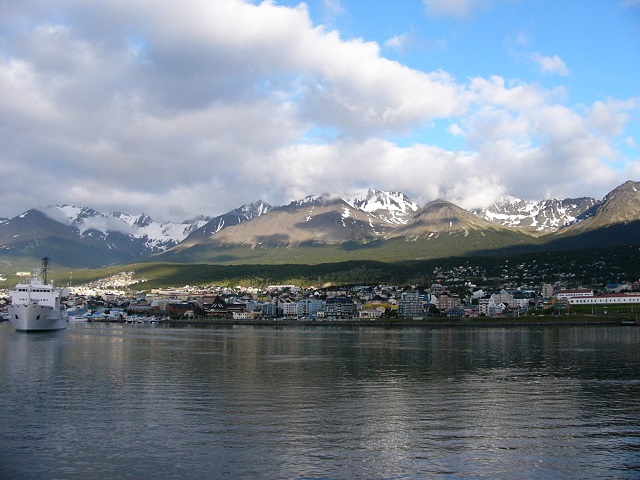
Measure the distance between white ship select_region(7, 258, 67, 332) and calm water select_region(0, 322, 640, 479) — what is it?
1766 inches

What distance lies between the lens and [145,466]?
17.2m

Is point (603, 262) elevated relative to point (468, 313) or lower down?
elevated

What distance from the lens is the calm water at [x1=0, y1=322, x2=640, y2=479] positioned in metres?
17.4

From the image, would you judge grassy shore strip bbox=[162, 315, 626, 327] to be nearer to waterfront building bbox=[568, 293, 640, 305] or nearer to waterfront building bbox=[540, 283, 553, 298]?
waterfront building bbox=[568, 293, 640, 305]

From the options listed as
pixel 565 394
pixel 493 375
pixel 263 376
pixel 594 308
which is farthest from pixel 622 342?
A: pixel 594 308

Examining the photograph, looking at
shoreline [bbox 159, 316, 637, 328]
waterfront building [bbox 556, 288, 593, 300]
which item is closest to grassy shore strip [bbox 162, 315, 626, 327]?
shoreline [bbox 159, 316, 637, 328]

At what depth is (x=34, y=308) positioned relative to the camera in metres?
82.9

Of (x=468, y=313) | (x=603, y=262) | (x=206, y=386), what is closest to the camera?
(x=206, y=386)

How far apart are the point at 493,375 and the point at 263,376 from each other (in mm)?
13914

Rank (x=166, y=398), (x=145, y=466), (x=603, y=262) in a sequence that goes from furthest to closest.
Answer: (x=603, y=262) → (x=166, y=398) → (x=145, y=466)

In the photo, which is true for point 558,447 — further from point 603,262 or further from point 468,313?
point 603,262

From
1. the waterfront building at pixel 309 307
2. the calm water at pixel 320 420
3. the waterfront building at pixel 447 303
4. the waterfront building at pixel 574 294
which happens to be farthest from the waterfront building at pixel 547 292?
Result: the calm water at pixel 320 420

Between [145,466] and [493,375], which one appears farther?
[493,375]

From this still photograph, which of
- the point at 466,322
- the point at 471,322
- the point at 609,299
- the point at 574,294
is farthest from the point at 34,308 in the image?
the point at 609,299
